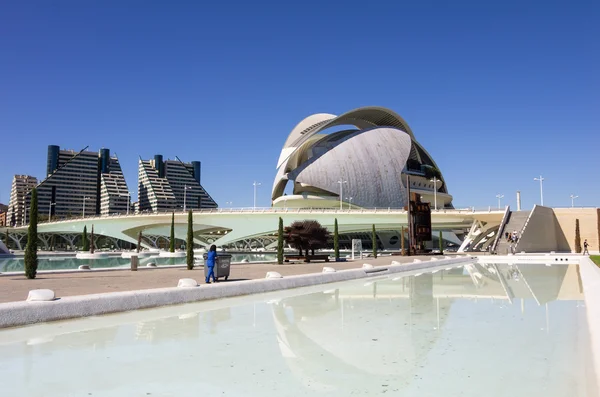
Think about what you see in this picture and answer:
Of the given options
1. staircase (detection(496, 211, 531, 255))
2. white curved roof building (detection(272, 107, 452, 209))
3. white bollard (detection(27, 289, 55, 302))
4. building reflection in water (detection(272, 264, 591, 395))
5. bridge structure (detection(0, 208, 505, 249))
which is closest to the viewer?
building reflection in water (detection(272, 264, 591, 395))

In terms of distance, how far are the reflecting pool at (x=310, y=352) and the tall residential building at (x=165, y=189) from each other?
144m

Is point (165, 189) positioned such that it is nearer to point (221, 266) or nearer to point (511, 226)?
point (511, 226)

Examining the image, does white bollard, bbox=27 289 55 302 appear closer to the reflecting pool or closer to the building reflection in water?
the reflecting pool

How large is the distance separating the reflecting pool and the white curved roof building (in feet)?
193

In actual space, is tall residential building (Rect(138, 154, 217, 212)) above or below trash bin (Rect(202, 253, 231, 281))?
above

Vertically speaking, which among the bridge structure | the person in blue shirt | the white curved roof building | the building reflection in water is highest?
the white curved roof building

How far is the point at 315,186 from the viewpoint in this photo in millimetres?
72000

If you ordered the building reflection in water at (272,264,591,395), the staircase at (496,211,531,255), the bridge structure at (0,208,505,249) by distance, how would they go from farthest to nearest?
1. the bridge structure at (0,208,505,249)
2. the staircase at (496,211,531,255)
3. the building reflection in water at (272,264,591,395)

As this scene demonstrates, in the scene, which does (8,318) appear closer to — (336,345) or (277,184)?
(336,345)

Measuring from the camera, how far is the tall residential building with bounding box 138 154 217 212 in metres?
156

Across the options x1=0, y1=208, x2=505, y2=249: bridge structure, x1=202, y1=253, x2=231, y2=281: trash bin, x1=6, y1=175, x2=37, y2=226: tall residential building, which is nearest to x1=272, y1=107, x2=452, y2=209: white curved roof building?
x1=0, y1=208, x2=505, y2=249: bridge structure

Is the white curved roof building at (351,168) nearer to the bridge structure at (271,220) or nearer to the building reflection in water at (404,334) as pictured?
the bridge structure at (271,220)

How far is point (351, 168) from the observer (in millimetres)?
72688

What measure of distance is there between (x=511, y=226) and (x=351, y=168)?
1082 inches
